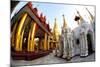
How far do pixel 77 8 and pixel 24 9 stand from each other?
677 mm

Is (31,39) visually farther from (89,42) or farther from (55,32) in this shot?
(89,42)

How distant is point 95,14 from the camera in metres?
2.65

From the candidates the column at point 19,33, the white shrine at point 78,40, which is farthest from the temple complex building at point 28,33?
the white shrine at point 78,40

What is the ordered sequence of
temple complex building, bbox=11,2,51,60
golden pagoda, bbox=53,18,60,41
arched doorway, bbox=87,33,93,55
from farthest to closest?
arched doorway, bbox=87,33,93,55 < golden pagoda, bbox=53,18,60,41 < temple complex building, bbox=11,2,51,60

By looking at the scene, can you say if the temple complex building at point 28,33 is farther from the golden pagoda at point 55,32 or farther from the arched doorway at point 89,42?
the arched doorway at point 89,42

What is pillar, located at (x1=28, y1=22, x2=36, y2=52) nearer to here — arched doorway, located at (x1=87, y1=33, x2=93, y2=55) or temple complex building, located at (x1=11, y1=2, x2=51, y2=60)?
temple complex building, located at (x1=11, y1=2, x2=51, y2=60)

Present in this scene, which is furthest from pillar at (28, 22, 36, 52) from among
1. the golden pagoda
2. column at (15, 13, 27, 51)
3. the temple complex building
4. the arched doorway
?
the arched doorway

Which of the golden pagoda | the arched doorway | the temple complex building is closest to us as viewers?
the temple complex building

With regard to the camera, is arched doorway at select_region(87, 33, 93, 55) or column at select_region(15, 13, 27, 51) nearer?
column at select_region(15, 13, 27, 51)

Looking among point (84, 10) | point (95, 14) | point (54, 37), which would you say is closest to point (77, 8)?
point (84, 10)

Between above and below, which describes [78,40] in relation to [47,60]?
above

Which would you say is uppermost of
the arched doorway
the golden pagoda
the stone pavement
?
the golden pagoda

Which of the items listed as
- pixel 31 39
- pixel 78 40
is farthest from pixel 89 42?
pixel 31 39
